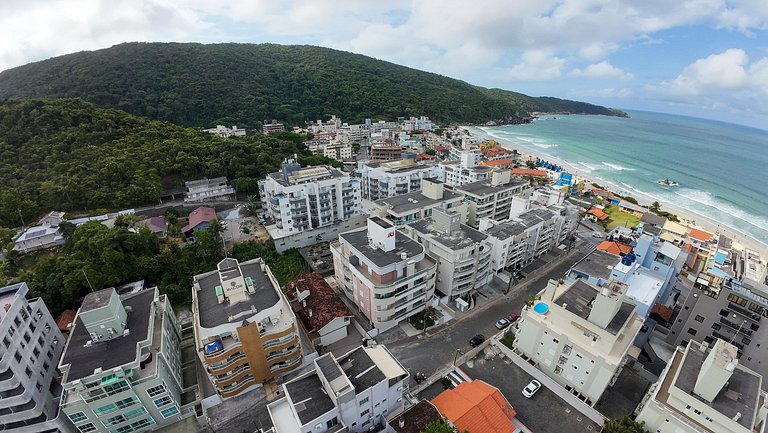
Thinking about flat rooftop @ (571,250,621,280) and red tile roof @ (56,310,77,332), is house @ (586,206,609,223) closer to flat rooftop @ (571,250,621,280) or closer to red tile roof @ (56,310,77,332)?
flat rooftop @ (571,250,621,280)

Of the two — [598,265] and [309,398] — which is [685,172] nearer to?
[598,265]

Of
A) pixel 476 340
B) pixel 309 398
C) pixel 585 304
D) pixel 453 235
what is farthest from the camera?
pixel 453 235

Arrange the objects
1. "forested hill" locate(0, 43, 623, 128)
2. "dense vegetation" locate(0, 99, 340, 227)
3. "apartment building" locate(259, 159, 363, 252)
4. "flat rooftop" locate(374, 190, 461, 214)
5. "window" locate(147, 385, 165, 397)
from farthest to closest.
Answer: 1. "forested hill" locate(0, 43, 623, 128)
2. "dense vegetation" locate(0, 99, 340, 227)
3. "apartment building" locate(259, 159, 363, 252)
4. "flat rooftop" locate(374, 190, 461, 214)
5. "window" locate(147, 385, 165, 397)

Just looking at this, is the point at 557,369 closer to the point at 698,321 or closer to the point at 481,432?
the point at 481,432

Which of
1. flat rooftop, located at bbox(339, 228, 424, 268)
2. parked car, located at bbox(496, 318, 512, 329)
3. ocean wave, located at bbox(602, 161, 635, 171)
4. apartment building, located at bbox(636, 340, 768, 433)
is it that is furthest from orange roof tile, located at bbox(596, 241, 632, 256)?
ocean wave, located at bbox(602, 161, 635, 171)

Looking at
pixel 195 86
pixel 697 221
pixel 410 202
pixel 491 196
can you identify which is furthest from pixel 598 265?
pixel 195 86

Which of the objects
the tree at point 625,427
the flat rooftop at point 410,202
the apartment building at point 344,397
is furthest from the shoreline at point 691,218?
the apartment building at point 344,397

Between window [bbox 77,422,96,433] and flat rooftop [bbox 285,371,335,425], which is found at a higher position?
flat rooftop [bbox 285,371,335,425]
